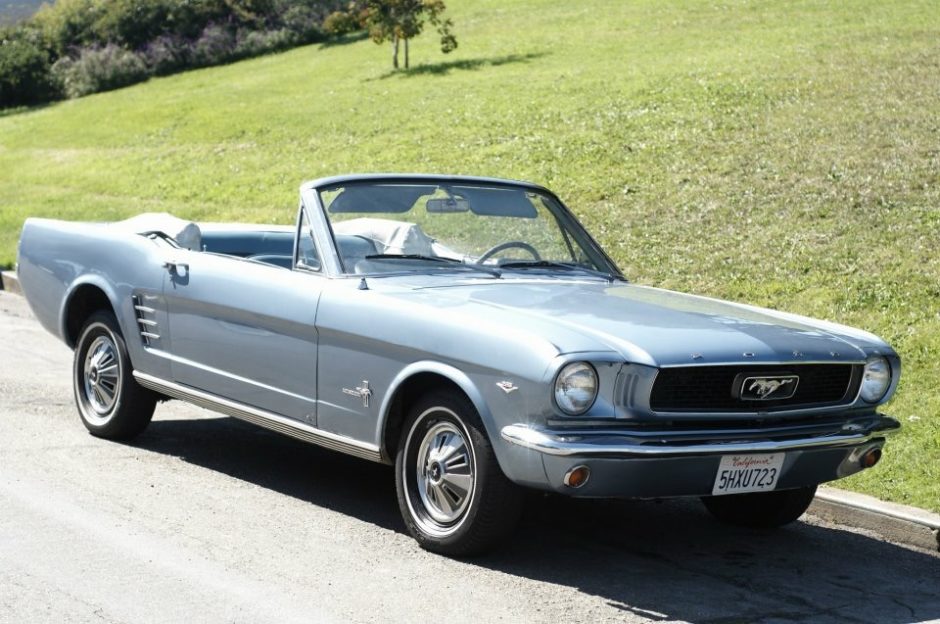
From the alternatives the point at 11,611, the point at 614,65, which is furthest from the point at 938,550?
the point at 614,65

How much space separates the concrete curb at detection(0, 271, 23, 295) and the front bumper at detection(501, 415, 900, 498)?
38.0 feet

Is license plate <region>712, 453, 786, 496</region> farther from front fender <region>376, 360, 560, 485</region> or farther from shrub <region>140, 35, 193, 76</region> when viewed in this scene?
shrub <region>140, 35, 193, 76</region>

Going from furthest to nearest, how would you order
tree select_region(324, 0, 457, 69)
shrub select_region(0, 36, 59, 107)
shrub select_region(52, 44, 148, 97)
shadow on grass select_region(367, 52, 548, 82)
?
shrub select_region(0, 36, 59, 107) < shrub select_region(52, 44, 148, 97) < tree select_region(324, 0, 457, 69) < shadow on grass select_region(367, 52, 548, 82)

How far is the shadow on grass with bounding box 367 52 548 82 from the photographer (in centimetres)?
3484

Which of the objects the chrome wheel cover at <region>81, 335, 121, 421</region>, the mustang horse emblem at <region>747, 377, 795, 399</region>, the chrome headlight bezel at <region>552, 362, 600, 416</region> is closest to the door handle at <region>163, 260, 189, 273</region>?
the chrome wheel cover at <region>81, 335, 121, 421</region>

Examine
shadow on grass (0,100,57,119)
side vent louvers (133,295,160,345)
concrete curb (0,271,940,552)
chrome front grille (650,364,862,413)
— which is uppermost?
chrome front grille (650,364,862,413)

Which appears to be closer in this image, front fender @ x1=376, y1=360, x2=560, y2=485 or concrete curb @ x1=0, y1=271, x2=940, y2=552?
front fender @ x1=376, y1=360, x2=560, y2=485

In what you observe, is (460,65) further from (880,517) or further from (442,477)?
(442,477)

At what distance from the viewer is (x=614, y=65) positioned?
3008 cm

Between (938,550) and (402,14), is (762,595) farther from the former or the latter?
(402,14)

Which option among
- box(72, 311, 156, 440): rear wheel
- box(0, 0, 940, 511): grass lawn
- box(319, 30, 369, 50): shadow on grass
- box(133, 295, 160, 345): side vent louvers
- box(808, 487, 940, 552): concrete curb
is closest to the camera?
box(808, 487, 940, 552): concrete curb

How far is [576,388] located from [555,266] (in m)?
1.91

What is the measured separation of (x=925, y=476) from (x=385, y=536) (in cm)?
306

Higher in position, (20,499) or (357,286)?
(357,286)
